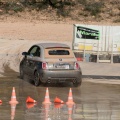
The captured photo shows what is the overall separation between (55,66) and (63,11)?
138 ft

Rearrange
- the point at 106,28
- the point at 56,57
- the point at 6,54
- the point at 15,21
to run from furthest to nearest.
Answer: the point at 15,21 < the point at 6,54 < the point at 106,28 < the point at 56,57

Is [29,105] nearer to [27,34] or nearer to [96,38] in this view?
[96,38]

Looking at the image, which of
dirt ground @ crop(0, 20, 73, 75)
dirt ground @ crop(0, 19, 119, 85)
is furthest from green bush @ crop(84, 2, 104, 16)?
dirt ground @ crop(0, 20, 73, 75)

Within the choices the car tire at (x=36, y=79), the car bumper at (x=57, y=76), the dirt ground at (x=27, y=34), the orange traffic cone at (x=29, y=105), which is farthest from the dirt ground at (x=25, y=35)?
the orange traffic cone at (x=29, y=105)

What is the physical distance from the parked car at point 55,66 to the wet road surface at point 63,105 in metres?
0.37

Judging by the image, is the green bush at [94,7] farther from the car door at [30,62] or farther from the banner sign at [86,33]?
the car door at [30,62]

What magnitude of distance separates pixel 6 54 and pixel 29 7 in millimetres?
27840

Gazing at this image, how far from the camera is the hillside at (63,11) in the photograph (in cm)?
5853

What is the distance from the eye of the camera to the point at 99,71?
27.0 metres

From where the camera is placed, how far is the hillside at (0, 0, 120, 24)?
58531 mm

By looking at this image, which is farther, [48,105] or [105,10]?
[105,10]

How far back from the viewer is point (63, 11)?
61.4m

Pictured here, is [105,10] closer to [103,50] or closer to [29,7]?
[29,7]

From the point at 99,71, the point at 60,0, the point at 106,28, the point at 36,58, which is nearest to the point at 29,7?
the point at 60,0
